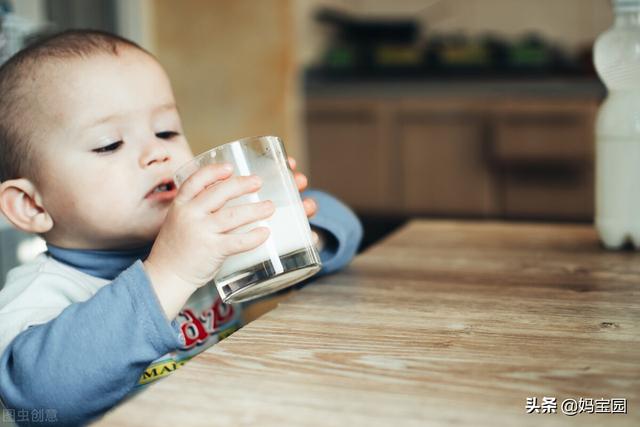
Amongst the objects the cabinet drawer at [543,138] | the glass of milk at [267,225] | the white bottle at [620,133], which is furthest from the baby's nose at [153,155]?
the cabinet drawer at [543,138]

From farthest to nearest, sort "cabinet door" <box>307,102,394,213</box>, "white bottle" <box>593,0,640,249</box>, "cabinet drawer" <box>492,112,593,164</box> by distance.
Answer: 1. "cabinet door" <box>307,102,394,213</box>
2. "cabinet drawer" <box>492,112,593,164</box>
3. "white bottle" <box>593,0,640,249</box>

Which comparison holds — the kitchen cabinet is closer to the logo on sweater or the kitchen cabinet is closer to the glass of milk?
the logo on sweater

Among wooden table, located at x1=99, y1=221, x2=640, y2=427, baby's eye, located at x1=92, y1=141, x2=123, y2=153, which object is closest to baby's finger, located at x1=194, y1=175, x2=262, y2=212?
wooden table, located at x1=99, y1=221, x2=640, y2=427

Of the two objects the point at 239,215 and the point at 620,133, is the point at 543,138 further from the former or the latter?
the point at 239,215

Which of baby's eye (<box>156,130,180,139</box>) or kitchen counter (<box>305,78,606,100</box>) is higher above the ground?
baby's eye (<box>156,130,180,139</box>)

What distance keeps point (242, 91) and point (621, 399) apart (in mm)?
3185

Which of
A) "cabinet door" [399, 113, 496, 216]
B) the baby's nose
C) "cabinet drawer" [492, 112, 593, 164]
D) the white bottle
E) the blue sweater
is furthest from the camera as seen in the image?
"cabinet door" [399, 113, 496, 216]

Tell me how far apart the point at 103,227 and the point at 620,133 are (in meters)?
0.67

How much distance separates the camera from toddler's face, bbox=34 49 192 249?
862 mm

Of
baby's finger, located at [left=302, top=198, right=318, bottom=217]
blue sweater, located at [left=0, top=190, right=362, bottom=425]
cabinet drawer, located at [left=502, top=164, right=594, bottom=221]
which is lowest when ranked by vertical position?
cabinet drawer, located at [left=502, top=164, right=594, bottom=221]

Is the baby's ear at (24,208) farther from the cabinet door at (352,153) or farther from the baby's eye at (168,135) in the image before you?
the cabinet door at (352,153)

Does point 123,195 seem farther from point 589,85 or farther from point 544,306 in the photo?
point 589,85

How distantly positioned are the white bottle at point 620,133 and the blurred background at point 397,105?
238 centimetres

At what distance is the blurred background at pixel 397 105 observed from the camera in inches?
→ 133
